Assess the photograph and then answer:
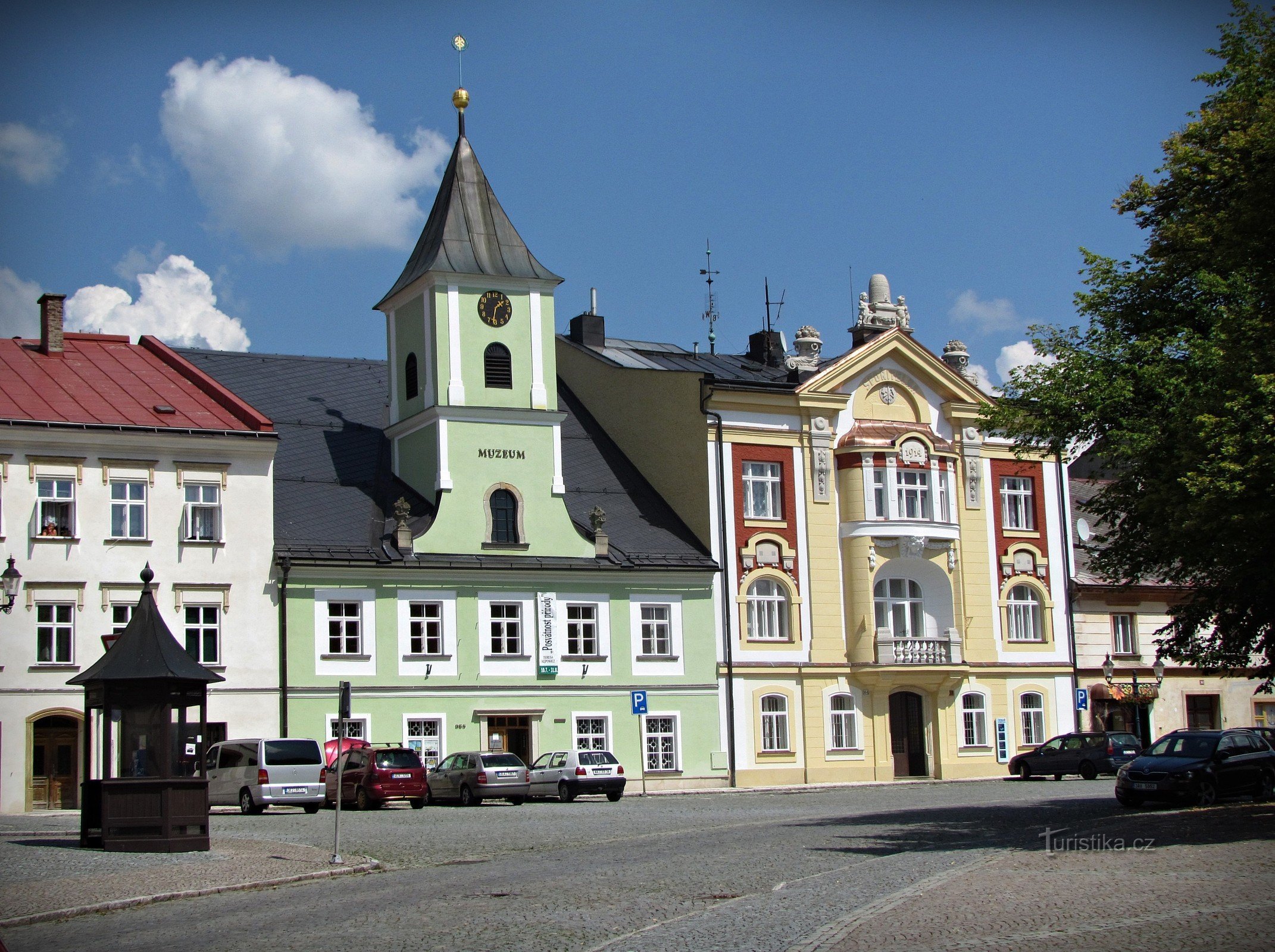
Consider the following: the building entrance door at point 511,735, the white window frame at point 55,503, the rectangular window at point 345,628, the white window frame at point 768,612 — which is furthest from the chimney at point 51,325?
the white window frame at point 768,612

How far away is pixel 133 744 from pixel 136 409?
19.9 m

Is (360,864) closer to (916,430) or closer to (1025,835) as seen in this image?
(1025,835)

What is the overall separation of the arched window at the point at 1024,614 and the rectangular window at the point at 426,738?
802 inches

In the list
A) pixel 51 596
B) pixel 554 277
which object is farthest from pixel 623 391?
pixel 51 596

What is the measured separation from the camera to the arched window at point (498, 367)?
5072 cm

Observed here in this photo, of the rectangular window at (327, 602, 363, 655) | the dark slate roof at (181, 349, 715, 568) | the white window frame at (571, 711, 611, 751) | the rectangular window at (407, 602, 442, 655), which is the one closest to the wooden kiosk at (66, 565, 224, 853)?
the rectangular window at (327, 602, 363, 655)

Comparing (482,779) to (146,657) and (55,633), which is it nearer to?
Result: (55,633)

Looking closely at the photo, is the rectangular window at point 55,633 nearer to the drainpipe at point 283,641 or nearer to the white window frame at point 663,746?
the drainpipe at point 283,641

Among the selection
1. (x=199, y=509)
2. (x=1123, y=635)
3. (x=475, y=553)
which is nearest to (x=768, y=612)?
(x=475, y=553)

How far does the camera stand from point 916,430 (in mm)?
54625

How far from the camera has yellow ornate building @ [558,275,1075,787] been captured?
51.8 m

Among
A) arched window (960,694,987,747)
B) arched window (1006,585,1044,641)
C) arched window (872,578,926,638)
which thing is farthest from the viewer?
arched window (1006,585,1044,641)

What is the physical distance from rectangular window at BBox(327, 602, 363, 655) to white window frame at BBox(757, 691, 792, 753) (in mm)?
12684

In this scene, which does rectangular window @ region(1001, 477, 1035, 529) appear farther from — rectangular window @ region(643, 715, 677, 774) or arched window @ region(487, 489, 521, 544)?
arched window @ region(487, 489, 521, 544)
